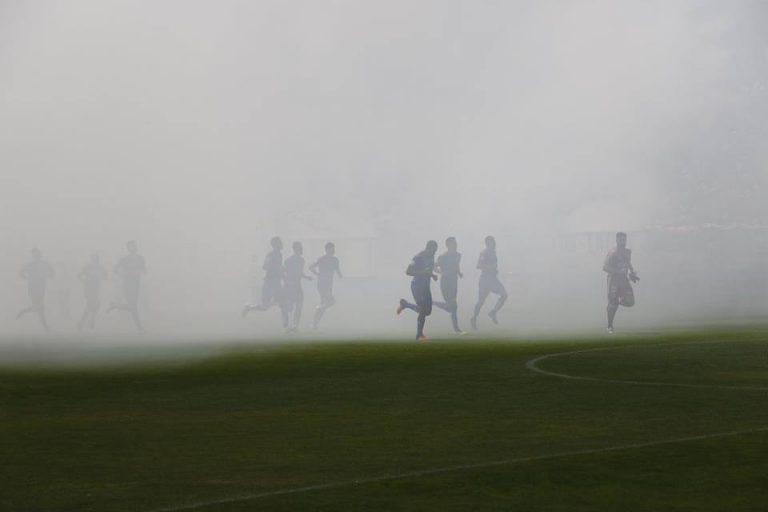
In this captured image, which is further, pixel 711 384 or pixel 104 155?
pixel 104 155

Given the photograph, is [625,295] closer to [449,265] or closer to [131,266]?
[449,265]

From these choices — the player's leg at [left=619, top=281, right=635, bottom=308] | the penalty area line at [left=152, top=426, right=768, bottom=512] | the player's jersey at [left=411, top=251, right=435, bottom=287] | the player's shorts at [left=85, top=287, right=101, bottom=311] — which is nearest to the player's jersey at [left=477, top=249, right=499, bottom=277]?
the player's leg at [left=619, top=281, right=635, bottom=308]

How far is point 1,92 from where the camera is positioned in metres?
44.3

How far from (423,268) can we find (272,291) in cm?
743

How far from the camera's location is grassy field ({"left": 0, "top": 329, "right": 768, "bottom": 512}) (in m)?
9.60

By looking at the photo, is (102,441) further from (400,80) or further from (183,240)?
(400,80)

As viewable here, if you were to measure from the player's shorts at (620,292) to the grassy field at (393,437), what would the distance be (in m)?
9.52

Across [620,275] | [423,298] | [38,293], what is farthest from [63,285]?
[620,275]

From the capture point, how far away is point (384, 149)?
60.2 m

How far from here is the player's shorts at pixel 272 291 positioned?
36094 mm

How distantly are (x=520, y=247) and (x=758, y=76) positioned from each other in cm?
1829

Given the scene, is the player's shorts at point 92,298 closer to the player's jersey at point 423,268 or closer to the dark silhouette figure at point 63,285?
the dark silhouette figure at point 63,285

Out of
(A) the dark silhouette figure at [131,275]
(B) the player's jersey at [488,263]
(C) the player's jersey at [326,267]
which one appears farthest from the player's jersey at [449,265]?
(A) the dark silhouette figure at [131,275]

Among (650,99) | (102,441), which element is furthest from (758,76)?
(102,441)
